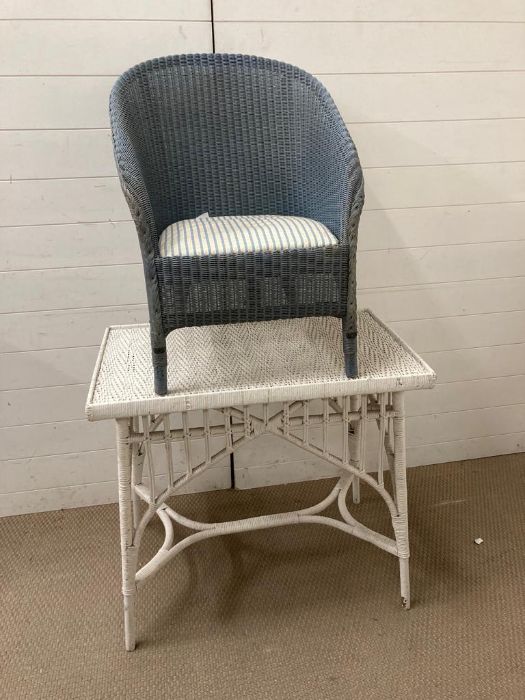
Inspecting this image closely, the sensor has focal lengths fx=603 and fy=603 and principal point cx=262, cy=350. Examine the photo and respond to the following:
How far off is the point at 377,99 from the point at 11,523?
1.57 metres

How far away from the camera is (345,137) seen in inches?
48.0

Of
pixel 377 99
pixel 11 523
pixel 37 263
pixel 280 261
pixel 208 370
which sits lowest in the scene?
pixel 11 523

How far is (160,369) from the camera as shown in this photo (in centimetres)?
116

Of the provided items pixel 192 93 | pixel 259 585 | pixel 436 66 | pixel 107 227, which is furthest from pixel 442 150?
pixel 259 585

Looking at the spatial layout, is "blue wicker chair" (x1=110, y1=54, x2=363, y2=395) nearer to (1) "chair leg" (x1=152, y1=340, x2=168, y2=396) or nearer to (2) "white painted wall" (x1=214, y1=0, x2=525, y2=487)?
(1) "chair leg" (x1=152, y1=340, x2=168, y2=396)

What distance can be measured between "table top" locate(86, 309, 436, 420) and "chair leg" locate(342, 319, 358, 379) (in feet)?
0.07

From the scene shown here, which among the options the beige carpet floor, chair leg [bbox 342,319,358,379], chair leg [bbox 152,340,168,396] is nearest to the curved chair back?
chair leg [bbox 342,319,358,379]

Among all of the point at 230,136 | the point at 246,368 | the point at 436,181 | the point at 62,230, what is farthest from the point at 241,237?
the point at 436,181

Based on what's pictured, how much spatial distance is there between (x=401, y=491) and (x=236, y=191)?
0.82 meters

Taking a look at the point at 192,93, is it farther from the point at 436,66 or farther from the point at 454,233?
the point at 454,233

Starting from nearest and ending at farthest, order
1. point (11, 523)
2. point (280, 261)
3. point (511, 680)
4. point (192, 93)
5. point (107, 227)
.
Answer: point (280, 261) < point (511, 680) < point (192, 93) < point (107, 227) < point (11, 523)

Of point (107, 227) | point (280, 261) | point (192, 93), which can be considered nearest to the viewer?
point (280, 261)

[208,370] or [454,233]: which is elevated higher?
[454,233]

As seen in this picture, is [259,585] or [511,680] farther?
[259,585]
